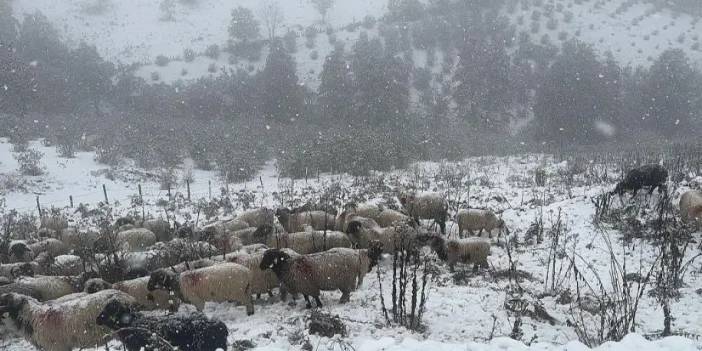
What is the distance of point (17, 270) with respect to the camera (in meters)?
8.84

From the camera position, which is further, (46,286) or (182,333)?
(46,286)

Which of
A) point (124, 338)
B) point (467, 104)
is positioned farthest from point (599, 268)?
point (467, 104)

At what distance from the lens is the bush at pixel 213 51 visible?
142ft

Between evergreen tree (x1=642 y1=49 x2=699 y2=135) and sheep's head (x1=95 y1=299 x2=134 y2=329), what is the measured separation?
38.0m

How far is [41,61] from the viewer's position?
1425 inches

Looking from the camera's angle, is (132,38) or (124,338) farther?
(132,38)

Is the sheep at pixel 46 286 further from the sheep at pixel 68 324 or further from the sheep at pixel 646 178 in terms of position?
the sheep at pixel 646 178

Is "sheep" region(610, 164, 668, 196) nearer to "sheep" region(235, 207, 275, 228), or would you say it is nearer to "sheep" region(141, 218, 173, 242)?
"sheep" region(235, 207, 275, 228)

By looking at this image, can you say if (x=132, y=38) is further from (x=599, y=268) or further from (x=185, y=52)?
(x=599, y=268)

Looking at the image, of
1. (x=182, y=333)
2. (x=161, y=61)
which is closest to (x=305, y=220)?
(x=182, y=333)

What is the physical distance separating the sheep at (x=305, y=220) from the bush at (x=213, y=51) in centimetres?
3526

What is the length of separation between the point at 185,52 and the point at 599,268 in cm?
4191

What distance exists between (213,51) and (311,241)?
126 ft

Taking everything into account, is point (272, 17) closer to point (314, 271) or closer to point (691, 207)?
point (691, 207)
